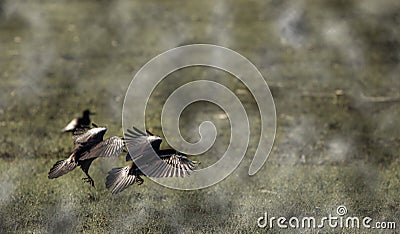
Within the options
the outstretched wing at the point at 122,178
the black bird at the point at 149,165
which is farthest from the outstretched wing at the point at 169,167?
the outstretched wing at the point at 122,178

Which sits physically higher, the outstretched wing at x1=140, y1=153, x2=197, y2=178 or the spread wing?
the spread wing

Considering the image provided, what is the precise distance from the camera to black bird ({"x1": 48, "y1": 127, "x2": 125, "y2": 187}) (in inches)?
273

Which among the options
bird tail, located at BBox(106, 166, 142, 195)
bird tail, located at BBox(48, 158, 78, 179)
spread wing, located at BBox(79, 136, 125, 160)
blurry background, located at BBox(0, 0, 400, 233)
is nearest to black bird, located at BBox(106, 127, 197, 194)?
bird tail, located at BBox(106, 166, 142, 195)

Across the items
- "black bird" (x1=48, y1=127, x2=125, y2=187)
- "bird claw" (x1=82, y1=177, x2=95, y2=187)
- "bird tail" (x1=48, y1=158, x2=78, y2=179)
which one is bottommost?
"bird claw" (x1=82, y1=177, x2=95, y2=187)

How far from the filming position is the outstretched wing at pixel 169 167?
22.0ft

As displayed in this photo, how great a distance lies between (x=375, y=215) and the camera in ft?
24.2

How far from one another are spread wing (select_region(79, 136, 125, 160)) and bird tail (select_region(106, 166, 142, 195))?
0.67 ft

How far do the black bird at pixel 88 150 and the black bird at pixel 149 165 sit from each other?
17 centimetres

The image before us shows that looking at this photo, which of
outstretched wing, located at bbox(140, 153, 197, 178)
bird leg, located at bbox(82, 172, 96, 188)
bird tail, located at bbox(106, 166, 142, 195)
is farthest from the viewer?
bird leg, located at bbox(82, 172, 96, 188)

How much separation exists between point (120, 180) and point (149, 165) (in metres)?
0.36

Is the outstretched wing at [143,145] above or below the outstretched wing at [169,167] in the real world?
above

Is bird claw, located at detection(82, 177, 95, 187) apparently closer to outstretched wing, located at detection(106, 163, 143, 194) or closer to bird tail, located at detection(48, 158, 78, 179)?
bird tail, located at detection(48, 158, 78, 179)

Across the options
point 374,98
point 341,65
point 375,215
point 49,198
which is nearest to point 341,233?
point 375,215

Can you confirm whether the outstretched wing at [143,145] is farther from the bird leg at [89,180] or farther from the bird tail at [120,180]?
the bird leg at [89,180]
